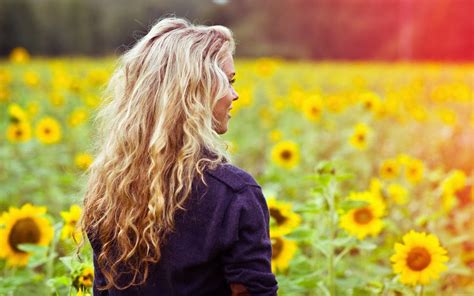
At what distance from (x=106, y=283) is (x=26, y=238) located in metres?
0.88

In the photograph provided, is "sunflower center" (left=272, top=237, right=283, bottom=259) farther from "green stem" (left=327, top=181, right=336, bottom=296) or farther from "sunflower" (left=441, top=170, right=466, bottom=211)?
"sunflower" (left=441, top=170, right=466, bottom=211)

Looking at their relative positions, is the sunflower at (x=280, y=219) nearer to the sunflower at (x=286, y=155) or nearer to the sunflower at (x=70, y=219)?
the sunflower at (x=70, y=219)

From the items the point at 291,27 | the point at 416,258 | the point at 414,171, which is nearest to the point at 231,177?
the point at 416,258

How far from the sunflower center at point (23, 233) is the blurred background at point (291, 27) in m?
18.7

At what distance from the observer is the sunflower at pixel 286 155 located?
407cm

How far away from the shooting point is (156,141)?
1671mm

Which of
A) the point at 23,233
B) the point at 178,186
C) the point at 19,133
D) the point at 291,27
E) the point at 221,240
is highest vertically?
the point at 291,27

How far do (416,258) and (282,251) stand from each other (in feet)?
1.62

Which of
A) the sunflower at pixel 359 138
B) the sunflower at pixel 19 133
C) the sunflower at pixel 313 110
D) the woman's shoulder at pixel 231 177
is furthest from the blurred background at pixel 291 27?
the woman's shoulder at pixel 231 177

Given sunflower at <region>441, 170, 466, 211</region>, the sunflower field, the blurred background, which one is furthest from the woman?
the blurred background

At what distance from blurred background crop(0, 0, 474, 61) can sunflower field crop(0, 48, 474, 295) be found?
521 inches

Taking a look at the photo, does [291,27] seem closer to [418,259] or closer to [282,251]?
[282,251]

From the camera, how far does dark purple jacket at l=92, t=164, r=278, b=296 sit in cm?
162

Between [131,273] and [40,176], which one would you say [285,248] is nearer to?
[131,273]
